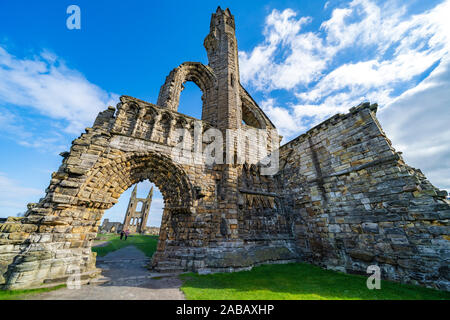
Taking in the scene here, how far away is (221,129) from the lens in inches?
347

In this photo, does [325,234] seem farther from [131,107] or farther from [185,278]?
[131,107]

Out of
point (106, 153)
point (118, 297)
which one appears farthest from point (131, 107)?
point (118, 297)

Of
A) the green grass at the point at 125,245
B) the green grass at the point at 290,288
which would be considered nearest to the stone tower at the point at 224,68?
the green grass at the point at 290,288

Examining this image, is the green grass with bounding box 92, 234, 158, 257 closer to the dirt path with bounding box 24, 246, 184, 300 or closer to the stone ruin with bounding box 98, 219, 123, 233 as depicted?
the dirt path with bounding box 24, 246, 184, 300

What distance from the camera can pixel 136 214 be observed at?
1396 inches

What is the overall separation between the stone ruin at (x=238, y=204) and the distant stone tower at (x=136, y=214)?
31797 millimetres

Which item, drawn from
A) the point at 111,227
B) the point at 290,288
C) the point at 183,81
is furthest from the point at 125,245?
the point at 111,227

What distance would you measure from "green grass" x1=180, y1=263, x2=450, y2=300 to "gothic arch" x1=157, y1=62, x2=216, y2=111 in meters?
8.75

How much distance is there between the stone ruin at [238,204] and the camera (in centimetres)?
442

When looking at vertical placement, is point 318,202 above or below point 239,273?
above

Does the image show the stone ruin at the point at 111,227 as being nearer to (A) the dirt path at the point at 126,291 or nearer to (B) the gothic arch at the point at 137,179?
(B) the gothic arch at the point at 137,179

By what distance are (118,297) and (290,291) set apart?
4.05m

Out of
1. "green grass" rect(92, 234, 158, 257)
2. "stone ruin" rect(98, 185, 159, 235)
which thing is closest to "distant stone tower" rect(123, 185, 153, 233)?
"stone ruin" rect(98, 185, 159, 235)

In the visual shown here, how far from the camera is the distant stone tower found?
110 feet
